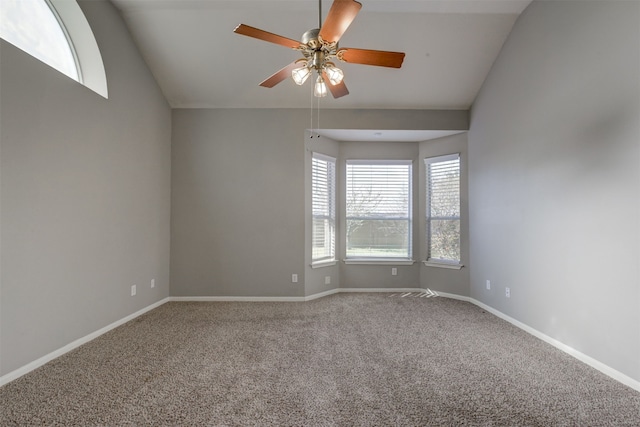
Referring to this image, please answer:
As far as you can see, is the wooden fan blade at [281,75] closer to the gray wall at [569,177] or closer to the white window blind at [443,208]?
the gray wall at [569,177]

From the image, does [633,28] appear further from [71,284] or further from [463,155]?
[71,284]

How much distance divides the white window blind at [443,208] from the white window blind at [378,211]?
1.07ft

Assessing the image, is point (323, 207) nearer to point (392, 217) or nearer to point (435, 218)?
point (392, 217)

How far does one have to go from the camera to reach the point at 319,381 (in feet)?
7.52

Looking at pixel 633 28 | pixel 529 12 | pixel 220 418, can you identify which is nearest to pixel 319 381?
pixel 220 418

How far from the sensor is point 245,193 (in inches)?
183

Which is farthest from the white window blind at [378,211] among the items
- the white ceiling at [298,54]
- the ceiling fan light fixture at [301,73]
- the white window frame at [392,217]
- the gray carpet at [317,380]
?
the ceiling fan light fixture at [301,73]

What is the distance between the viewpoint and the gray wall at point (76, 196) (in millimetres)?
2334

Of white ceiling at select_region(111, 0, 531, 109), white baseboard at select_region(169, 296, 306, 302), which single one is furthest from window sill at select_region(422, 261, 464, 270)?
white ceiling at select_region(111, 0, 531, 109)

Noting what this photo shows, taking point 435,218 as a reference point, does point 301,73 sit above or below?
above

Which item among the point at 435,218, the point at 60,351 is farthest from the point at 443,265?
the point at 60,351

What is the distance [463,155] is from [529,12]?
6.12 ft

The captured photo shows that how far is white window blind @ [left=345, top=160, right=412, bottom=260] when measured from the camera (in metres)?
5.32

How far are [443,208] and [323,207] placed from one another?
1847 millimetres
